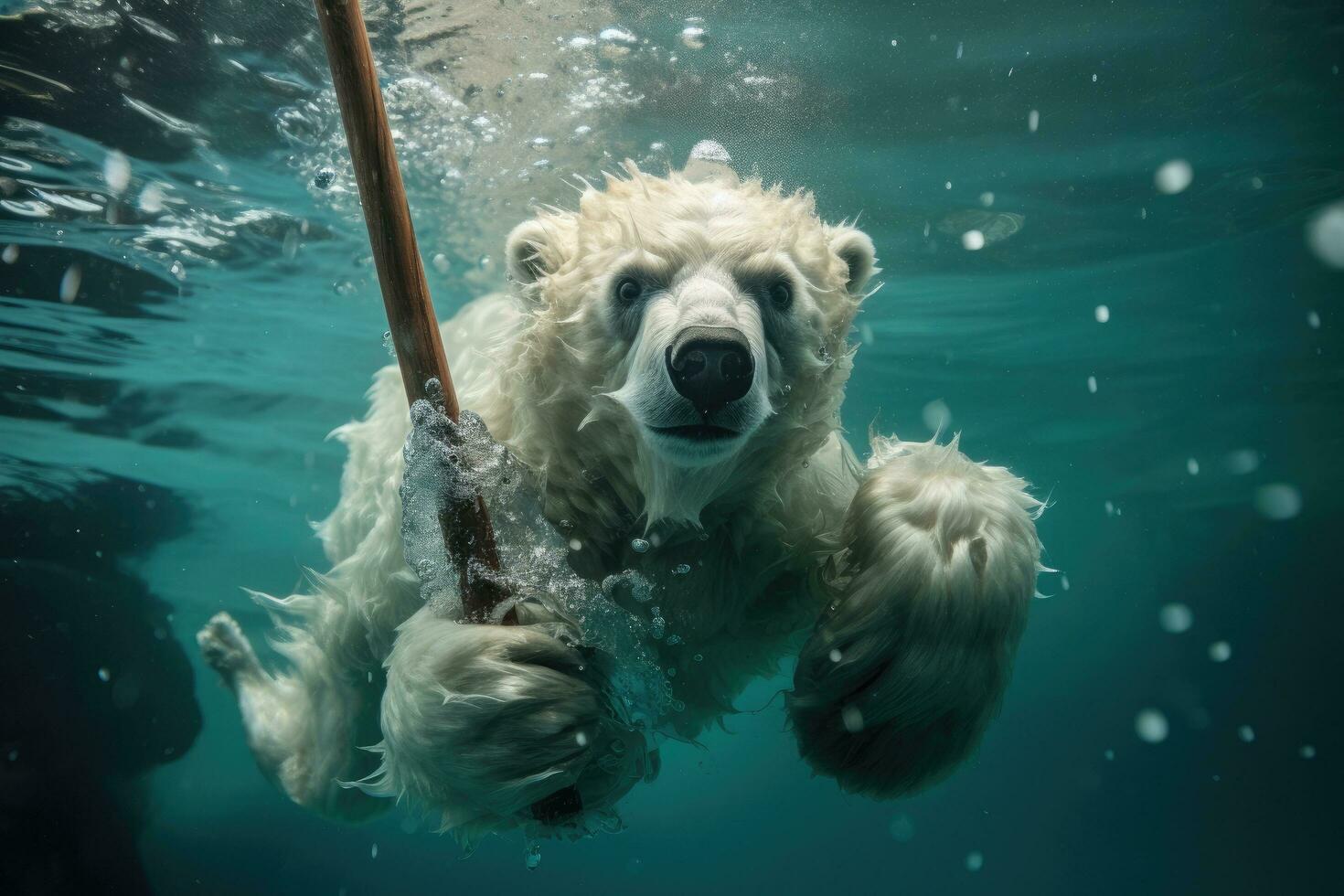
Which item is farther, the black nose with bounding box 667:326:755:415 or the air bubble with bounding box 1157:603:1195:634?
the air bubble with bounding box 1157:603:1195:634

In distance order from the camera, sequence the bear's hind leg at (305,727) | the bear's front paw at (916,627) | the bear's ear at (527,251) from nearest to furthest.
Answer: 1. the bear's front paw at (916,627)
2. the bear's ear at (527,251)
3. the bear's hind leg at (305,727)

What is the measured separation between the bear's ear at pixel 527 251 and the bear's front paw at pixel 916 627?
138cm

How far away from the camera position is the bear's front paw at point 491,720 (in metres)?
2.22

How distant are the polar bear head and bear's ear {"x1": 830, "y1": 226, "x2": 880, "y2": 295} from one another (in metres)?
0.01

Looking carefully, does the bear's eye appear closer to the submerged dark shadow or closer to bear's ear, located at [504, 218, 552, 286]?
bear's ear, located at [504, 218, 552, 286]

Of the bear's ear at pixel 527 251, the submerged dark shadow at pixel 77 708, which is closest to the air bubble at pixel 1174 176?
the bear's ear at pixel 527 251

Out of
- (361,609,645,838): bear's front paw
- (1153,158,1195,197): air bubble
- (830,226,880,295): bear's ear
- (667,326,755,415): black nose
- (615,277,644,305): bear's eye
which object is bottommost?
(361,609,645,838): bear's front paw

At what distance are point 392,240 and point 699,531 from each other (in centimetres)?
143

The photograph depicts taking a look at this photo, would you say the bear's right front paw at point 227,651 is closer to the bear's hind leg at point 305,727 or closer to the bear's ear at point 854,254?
the bear's hind leg at point 305,727

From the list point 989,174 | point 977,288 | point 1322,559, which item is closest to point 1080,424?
point 977,288

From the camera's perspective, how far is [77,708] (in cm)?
981

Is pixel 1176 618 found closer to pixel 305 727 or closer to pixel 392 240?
pixel 305 727

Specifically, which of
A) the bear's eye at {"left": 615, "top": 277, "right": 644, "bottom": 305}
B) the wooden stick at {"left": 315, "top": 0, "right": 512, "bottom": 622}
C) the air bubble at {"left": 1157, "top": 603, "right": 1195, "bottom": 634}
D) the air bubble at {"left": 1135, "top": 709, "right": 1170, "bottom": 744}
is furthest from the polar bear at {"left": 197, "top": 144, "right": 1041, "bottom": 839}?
the air bubble at {"left": 1135, "top": 709, "right": 1170, "bottom": 744}

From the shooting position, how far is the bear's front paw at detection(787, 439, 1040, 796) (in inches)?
95.5
